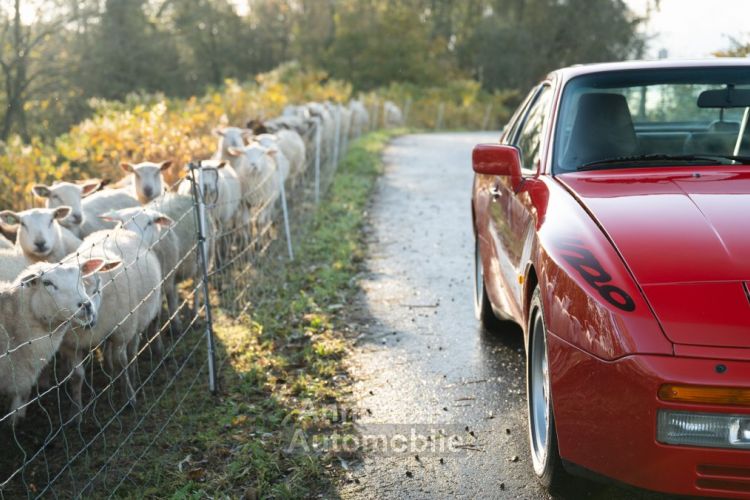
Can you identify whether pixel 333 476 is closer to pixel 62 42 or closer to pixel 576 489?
pixel 576 489

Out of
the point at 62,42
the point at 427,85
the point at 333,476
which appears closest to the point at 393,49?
the point at 427,85

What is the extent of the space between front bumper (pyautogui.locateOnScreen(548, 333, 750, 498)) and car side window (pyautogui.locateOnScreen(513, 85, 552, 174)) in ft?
6.71

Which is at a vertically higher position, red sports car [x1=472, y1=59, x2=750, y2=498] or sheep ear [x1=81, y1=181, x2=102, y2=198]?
red sports car [x1=472, y1=59, x2=750, y2=498]

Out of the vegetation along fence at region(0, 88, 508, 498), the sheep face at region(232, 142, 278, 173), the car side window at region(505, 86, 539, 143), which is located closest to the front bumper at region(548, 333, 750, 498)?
the vegetation along fence at region(0, 88, 508, 498)

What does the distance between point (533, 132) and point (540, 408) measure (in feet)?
6.87

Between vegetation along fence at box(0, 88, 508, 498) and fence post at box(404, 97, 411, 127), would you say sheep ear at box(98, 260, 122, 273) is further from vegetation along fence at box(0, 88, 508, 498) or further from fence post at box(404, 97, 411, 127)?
fence post at box(404, 97, 411, 127)

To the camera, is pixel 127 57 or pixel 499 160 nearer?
pixel 499 160

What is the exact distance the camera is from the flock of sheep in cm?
530

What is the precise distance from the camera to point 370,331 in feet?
23.9

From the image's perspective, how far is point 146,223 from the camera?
23.7ft

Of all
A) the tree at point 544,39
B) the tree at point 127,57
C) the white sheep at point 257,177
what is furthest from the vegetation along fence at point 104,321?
the tree at point 544,39

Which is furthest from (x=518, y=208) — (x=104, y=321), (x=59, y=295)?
(x=104, y=321)

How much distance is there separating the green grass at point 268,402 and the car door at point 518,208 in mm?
1453

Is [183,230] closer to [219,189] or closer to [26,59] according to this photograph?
[219,189]
